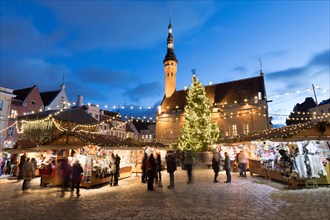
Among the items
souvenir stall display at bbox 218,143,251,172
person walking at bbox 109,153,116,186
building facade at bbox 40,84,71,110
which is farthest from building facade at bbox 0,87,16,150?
souvenir stall display at bbox 218,143,251,172

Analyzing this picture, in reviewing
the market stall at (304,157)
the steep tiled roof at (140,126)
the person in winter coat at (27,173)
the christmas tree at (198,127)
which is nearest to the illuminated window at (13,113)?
the person in winter coat at (27,173)

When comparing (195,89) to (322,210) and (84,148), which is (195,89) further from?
(322,210)

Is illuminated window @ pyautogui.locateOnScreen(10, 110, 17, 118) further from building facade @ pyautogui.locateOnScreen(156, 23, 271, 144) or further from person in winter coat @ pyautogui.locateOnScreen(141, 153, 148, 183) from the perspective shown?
person in winter coat @ pyautogui.locateOnScreen(141, 153, 148, 183)

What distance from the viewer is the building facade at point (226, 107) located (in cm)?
3784

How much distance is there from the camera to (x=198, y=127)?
90.8 ft

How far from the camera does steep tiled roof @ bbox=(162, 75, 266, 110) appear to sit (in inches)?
1590

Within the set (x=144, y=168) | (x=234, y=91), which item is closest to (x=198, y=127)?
(x=144, y=168)

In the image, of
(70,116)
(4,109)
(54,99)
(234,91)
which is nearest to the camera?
(70,116)

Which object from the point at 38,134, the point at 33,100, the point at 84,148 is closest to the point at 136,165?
the point at 84,148

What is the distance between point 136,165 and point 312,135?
13.8m

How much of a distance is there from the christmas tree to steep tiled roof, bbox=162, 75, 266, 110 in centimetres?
1359

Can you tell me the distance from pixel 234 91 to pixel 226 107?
154 inches

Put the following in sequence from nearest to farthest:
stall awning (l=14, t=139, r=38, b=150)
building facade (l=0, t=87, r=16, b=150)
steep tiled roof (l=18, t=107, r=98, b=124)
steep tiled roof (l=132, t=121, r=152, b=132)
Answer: stall awning (l=14, t=139, r=38, b=150) → steep tiled roof (l=18, t=107, r=98, b=124) → building facade (l=0, t=87, r=16, b=150) → steep tiled roof (l=132, t=121, r=152, b=132)

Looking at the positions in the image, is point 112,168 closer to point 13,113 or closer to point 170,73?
point 13,113
